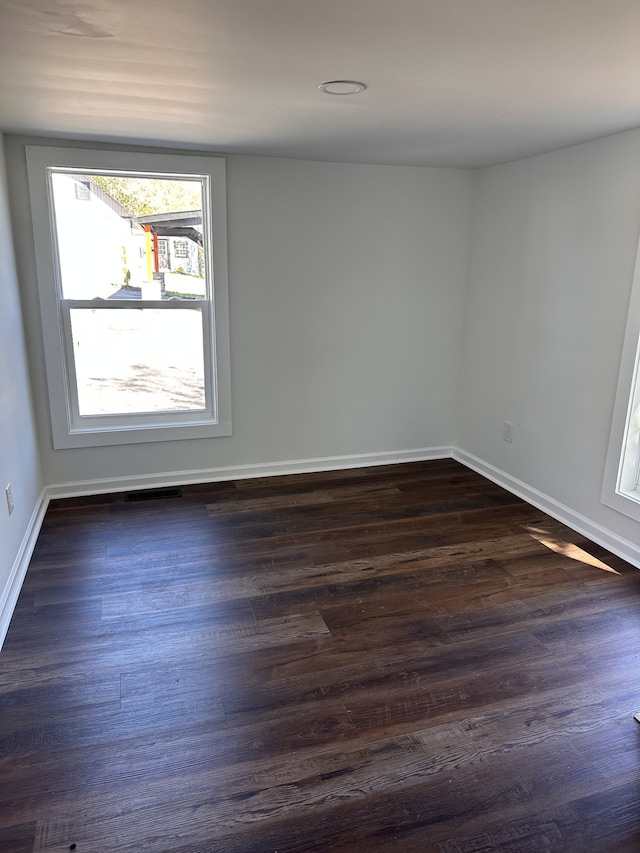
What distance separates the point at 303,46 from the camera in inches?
70.1

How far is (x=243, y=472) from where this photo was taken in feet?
13.9

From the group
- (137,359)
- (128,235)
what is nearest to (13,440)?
(137,359)

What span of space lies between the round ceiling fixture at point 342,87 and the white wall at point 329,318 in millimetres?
1611

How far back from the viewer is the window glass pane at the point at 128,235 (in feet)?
11.7

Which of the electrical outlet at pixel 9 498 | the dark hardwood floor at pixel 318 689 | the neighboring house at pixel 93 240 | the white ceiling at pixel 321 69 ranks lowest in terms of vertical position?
the dark hardwood floor at pixel 318 689

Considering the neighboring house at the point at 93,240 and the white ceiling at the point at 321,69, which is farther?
the neighboring house at the point at 93,240

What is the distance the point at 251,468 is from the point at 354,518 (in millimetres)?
990

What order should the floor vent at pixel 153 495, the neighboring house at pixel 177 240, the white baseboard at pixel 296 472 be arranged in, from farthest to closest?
1. the floor vent at pixel 153 495
2. the neighboring house at pixel 177 240
3. the white baseboard at pixel 296 472

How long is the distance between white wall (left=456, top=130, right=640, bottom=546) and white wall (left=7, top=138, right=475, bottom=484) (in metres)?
0.31

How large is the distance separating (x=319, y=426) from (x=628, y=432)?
2.07 metres

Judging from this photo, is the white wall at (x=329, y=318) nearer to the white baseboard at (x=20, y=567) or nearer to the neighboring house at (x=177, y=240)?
the neighboring house at (x=177, y=240)

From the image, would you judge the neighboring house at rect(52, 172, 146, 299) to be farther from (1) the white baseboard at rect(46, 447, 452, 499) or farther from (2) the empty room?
(1) the white baseboard at rect(46, 447, 452, 499)

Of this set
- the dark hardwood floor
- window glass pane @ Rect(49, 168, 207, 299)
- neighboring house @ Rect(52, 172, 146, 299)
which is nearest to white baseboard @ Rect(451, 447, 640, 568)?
the dark hardwood floor

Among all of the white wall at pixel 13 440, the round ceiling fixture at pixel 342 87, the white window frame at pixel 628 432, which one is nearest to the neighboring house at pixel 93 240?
the white wall at pixel 13 440
